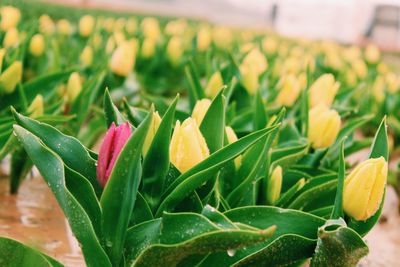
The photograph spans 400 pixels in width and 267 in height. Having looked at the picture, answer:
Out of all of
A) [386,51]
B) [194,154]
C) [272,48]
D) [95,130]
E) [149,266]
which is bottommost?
[386,51]

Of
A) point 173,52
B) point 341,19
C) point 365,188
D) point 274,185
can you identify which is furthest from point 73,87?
point 341,19

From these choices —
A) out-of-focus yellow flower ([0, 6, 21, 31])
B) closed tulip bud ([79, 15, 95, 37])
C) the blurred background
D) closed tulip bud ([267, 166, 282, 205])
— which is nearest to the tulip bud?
closed tulip bud ([267, 166, 282, 205])

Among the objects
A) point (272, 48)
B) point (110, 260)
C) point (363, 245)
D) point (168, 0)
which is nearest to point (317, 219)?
point (363, 245)

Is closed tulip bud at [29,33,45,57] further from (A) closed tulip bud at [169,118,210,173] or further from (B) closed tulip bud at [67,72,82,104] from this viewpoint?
(A) closed tulip bud at [169,118,210,173]

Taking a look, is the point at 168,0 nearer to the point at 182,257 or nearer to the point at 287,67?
the point at 287,67

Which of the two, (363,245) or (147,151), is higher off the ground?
(147,151)

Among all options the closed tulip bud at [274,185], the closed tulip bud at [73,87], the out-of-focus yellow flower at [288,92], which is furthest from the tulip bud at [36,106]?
the out-of-focus yellow flower at [288,92]

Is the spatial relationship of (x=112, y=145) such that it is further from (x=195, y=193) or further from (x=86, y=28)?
(x=86, y=28)
